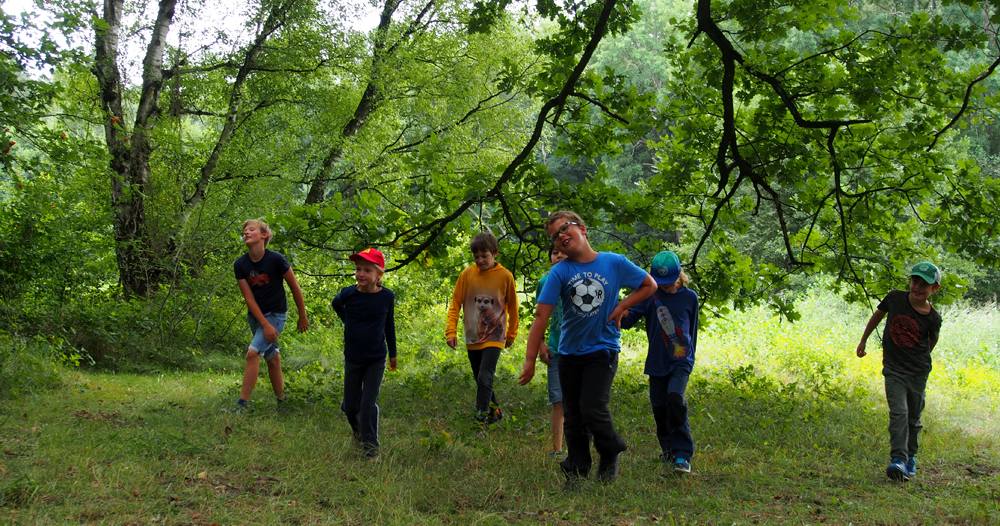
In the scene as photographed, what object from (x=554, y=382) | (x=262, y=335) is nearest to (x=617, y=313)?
(x=554, y=382)

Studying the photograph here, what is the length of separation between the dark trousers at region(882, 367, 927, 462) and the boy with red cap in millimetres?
4251

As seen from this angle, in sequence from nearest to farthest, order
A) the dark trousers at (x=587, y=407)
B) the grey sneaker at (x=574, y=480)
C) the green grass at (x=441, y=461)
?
the green grass at (x=441, y=461) < the dark trousers at (x=587, y=407) < the grey sneaker at (x=574, y=480)

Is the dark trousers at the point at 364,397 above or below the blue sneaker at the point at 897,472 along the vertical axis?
below

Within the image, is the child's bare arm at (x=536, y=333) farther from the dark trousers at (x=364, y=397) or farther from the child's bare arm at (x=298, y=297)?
the child's bare arm at (x=298, y=297)

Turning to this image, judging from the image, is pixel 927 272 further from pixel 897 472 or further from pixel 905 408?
pixel 897 472

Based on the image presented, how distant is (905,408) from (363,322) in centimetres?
461

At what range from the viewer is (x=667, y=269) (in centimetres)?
576

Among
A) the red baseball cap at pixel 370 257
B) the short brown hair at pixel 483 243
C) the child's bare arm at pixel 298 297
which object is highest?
the short brown hair at pixel 483 243

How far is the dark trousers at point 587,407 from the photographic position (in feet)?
16.0

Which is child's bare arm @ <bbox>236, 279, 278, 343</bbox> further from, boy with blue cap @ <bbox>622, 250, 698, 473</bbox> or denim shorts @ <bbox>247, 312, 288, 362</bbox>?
boy with blue cap @ <bbox>622, 250, 698, 473</bbox>

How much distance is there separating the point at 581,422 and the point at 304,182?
11548 mm

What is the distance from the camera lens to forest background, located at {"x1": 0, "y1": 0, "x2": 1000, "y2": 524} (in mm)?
8062

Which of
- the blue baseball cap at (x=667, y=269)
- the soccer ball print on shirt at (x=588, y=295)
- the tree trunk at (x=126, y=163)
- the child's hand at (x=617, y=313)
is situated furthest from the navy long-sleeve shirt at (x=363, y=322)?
the tree trunk at (x=126, y=163)

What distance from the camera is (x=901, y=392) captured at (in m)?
6.07
